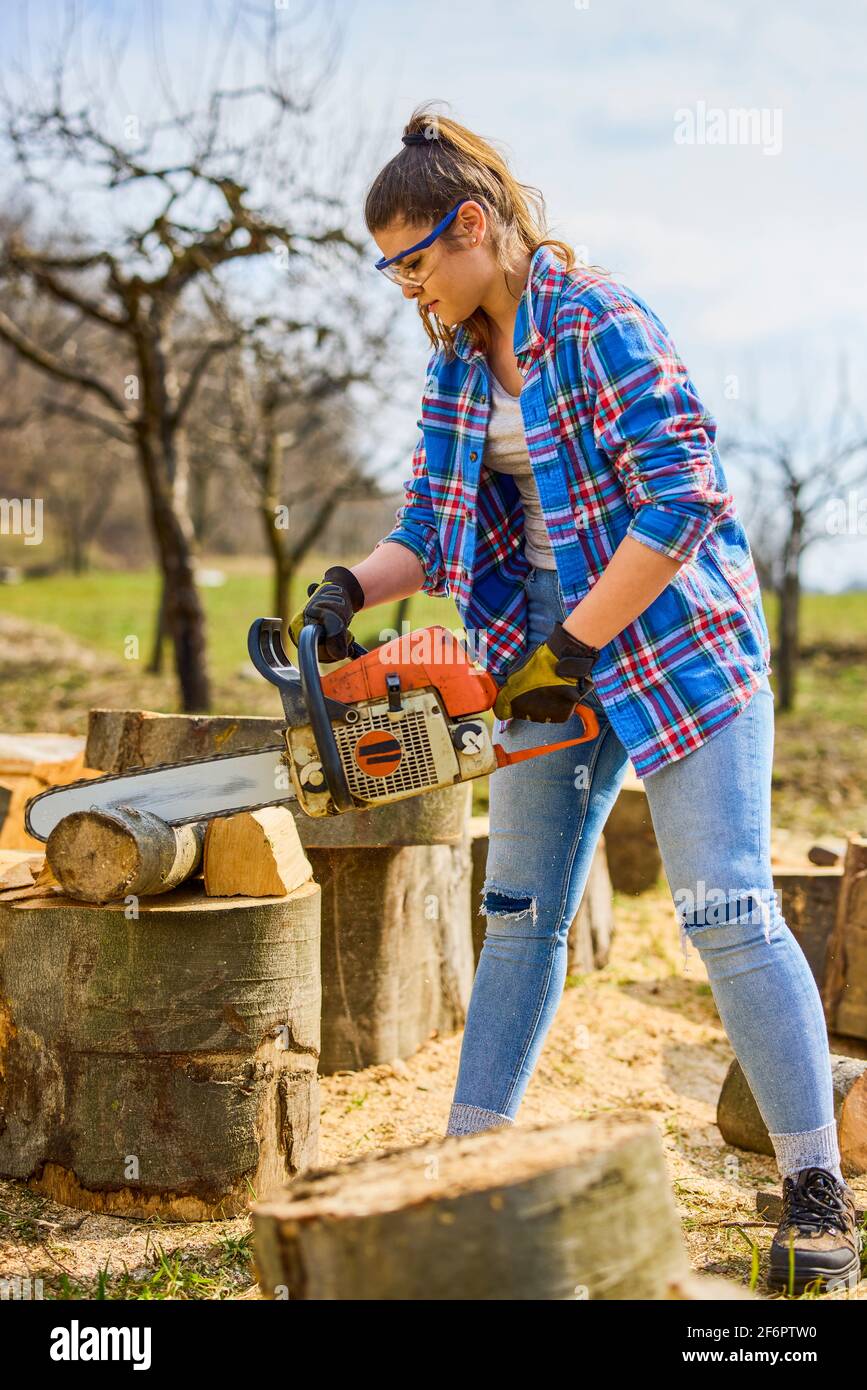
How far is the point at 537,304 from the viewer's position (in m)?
2.10

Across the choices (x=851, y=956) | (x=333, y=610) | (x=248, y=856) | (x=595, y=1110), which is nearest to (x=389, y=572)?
(x=333, y=610)

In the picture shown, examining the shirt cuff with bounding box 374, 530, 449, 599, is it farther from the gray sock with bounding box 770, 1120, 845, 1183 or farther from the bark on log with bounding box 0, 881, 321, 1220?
the gray sock with bounding box 770, 1120, 845, 1183

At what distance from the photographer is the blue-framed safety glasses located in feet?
6.77

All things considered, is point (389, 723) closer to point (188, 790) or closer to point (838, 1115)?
point (188, 790)

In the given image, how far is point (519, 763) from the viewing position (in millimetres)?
2312

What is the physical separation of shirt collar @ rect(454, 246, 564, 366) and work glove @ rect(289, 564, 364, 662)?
0.55 meters

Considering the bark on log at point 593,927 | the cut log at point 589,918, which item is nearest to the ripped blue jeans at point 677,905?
the cut log at point 589,918

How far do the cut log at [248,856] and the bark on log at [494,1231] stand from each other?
1.03 metres

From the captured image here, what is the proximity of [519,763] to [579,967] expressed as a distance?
226cm

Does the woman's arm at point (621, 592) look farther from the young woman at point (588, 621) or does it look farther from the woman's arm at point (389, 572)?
the woman's arm at point (389, 572)

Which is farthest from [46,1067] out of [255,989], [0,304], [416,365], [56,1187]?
[0,304]

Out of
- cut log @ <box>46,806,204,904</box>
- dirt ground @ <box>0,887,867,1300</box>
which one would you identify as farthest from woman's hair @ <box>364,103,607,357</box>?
dirt ground @ <box>0,887,867,1300</box>

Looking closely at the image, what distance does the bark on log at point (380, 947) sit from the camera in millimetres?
3320
